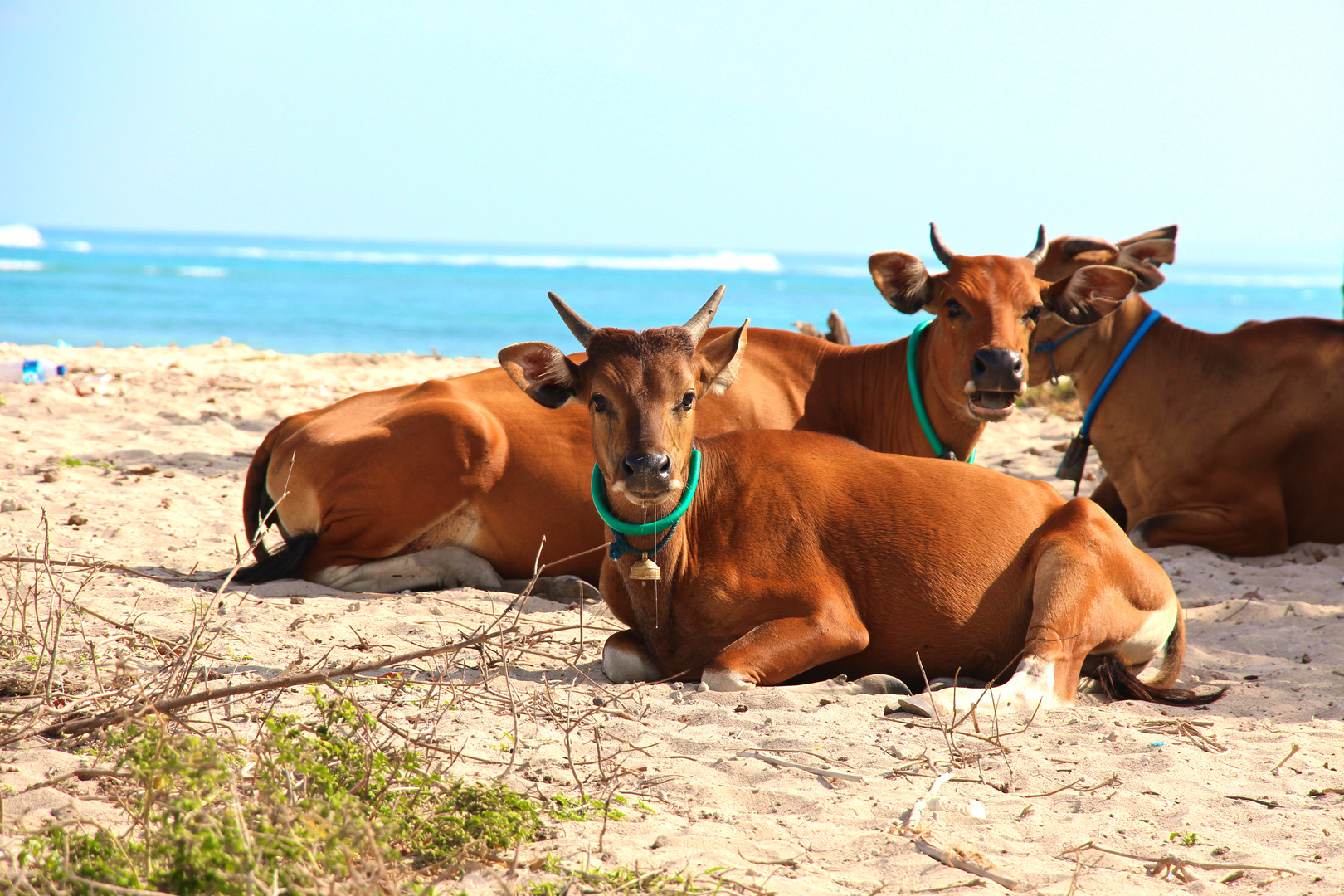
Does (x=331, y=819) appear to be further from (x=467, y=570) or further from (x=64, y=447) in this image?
(x=64, y=447)

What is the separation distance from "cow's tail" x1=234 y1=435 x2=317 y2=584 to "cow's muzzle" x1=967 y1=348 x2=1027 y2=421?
3.74 metres

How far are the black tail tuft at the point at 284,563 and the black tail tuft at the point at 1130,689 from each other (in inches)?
166

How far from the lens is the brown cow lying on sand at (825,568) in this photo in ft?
14.9

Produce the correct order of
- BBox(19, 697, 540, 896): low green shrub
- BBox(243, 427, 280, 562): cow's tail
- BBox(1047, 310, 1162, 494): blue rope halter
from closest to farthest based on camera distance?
BBox(19, 697, 540, 896): low green shrub → BBox(243, 427, 280, 562): cow's tail → BBox(1047, 310, 1162, 494): blue rope halter

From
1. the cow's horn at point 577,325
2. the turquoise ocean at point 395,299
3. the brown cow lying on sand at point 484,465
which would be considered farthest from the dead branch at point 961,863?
the turquoise ocean at point 395,299

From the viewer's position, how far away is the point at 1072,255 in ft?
26.9

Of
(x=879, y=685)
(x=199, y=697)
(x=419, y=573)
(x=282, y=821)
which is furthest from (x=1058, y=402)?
(x=282, y=821)

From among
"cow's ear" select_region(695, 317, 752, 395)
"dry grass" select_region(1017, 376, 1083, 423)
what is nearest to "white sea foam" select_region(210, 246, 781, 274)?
"dry grass" select_region(1017, 376, 1083, 423)

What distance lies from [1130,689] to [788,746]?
1.76m

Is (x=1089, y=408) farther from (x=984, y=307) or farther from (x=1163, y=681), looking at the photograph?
(x=1163, y=681)

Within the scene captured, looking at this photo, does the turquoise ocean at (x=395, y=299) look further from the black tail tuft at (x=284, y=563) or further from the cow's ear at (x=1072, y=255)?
the black tail tuft at (x=284, y=563)

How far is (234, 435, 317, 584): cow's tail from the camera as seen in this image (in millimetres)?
6395

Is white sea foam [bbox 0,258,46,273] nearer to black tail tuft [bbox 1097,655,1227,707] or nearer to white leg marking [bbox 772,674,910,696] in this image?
white leg marking [bbox 772,674,910,696]

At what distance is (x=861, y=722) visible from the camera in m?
4.14
